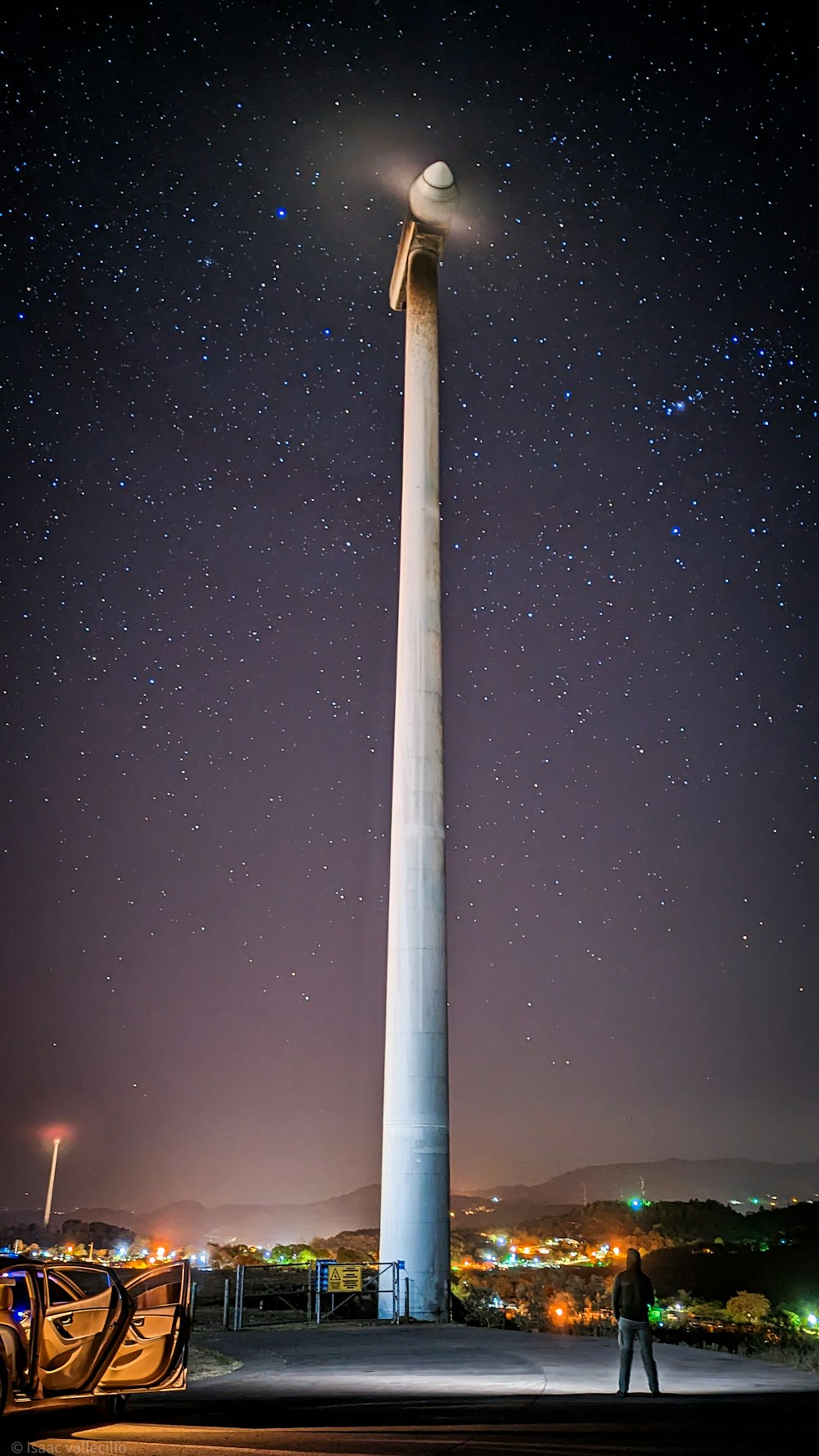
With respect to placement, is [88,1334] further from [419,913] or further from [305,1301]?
[419,913]

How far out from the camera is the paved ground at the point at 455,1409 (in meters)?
8.25

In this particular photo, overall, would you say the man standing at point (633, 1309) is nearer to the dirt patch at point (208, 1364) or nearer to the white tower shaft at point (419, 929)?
the dirt patch at point (208, 1364)

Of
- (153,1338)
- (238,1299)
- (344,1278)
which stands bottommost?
(238,1299)

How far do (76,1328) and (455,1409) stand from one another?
4.08m

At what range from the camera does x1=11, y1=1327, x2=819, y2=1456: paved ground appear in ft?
27.1

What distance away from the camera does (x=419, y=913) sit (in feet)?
95.6

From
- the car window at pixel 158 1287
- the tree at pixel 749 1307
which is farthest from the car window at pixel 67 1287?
the tree at pixel 749 1307

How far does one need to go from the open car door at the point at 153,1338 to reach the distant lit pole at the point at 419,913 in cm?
1629

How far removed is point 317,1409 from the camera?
424 inches

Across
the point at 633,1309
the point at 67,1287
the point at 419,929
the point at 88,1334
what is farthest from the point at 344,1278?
the point at 67,1287

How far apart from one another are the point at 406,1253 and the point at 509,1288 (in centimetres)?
1857

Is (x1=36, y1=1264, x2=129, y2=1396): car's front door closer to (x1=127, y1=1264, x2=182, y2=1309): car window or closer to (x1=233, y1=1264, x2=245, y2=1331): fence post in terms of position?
(x1=127, y1=1264, x2=182, y2=1309): car window

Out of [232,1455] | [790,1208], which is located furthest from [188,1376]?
[790,1208]

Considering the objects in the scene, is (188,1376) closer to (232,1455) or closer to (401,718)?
(232,1455)
